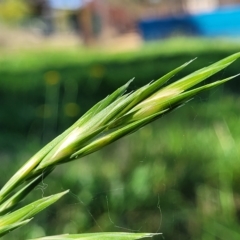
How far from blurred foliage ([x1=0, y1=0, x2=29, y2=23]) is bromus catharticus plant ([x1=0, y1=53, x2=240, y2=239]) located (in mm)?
14375

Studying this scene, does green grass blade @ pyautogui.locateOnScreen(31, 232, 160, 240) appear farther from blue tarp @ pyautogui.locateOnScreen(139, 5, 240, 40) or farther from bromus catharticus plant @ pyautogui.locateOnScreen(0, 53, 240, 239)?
blue tarp @ pyautogui.locateOnScreen(139, 5, 240, 40)

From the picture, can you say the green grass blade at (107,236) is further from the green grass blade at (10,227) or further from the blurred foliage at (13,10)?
the blurred foliage at (13,10)

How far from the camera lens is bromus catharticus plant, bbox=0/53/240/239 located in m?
0.14

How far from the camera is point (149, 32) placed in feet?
30.6

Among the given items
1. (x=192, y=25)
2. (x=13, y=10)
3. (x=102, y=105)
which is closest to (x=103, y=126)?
(x=102, y=105)

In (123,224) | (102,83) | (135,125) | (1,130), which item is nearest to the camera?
(135,125)

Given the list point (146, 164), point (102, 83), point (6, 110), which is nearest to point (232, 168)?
point (146, 164)

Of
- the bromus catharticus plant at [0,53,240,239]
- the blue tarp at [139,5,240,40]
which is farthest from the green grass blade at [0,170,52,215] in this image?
the blue tarp at [139,5,240,40]

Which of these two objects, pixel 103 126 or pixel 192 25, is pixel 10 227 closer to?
pixel 103 126

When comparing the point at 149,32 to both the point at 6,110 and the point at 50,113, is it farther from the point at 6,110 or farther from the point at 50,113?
the point at 50,113

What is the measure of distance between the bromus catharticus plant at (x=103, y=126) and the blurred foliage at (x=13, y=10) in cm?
1437

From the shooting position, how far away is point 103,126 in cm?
15

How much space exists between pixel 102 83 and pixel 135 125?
12.8ft

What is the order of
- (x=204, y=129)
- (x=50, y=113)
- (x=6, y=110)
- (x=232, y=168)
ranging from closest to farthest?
(x=232, y=168) → (x=204, y=129) → (x=50, y=113) → (x=6, y=110)
